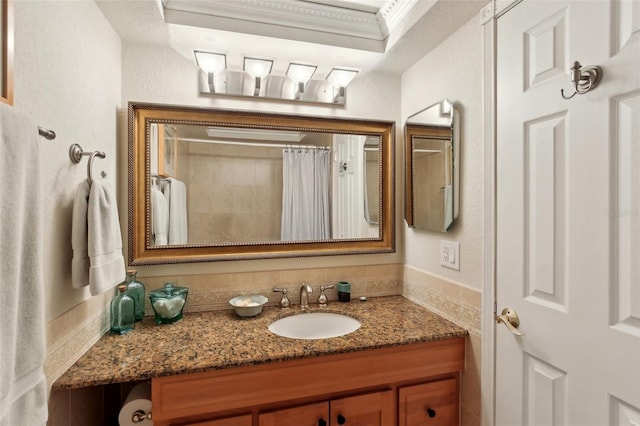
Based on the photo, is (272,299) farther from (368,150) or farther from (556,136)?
(556,136)

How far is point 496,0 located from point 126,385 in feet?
7.72

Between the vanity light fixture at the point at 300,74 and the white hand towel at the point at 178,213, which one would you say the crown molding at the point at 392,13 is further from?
the white hand towel at the point at 178,213

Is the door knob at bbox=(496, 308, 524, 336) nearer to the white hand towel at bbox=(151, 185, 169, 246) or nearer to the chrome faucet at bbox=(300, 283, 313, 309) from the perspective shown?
the chrome faucet at bbox=(300, 283, 313, 309)

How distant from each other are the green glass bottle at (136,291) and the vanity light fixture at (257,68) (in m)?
1.07

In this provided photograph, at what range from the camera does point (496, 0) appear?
1.22 metres

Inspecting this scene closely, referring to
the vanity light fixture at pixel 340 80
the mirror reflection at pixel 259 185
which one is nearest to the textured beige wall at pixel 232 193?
the mirror reflection at pixel 259 185

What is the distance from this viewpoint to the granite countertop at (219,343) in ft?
3.52

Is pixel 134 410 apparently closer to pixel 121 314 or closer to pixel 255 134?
pixel 121 314

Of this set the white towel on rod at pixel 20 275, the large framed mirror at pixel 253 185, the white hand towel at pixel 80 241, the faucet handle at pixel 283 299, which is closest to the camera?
the white towel on rod at pixel 20 275

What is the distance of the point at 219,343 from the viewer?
1.26 metres

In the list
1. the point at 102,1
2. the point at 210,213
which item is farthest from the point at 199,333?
the point at 102,1

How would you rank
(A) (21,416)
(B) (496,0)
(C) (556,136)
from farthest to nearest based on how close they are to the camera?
(B) (496,0), (C) (556,136), (A) (21,416)

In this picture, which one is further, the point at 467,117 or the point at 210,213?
the point at 210,213

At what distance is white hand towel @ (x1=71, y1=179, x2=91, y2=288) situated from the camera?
107cm
